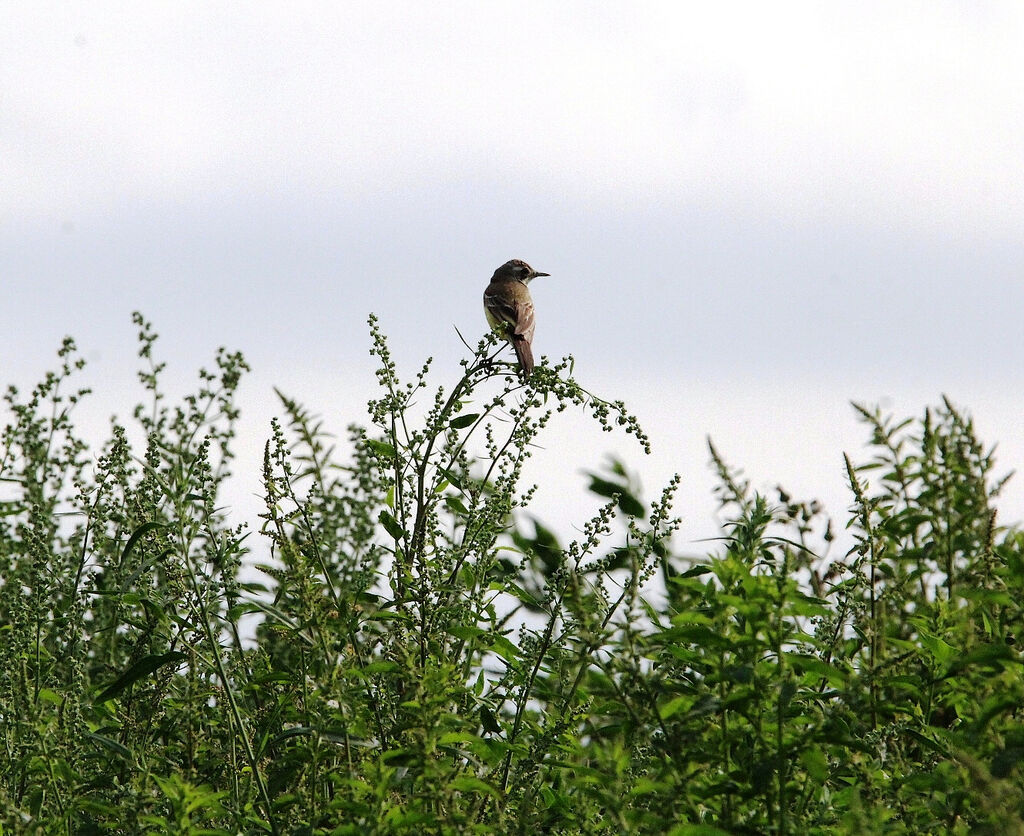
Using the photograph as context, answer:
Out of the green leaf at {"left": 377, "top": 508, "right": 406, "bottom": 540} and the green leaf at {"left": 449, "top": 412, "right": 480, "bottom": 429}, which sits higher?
the green leaf at {"left": 449, "top": 412, "right": 480, "bottom": 429}

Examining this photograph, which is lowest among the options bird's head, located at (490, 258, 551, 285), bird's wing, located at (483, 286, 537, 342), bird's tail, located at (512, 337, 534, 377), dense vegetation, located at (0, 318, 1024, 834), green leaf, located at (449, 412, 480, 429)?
dense vegetation, located at (0, 318, 1024, 834)

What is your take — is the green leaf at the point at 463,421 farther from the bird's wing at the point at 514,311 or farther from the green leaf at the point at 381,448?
the bird's wing at the point at 514,311

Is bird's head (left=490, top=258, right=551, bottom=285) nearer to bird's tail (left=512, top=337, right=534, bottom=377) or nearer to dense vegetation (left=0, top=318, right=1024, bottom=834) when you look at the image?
bird's tail (left=512, top=337, right=534, bottom=377)

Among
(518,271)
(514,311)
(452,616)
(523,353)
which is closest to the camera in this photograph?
(452,616)

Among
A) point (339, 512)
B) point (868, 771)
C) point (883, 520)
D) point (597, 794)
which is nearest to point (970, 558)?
point (883, 520)

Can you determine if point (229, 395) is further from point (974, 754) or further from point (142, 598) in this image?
point (974, 754)

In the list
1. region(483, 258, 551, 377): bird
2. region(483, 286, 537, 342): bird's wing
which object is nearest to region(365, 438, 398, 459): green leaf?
region(483, 258, 551, 377): bird

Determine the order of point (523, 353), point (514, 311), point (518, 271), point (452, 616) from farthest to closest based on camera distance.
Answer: point (518, 271), point (514, 311), point (523, 353), point (452, 616)

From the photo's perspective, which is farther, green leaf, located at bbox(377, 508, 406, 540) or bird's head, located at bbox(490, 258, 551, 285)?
bird's head, located at bbox(490, 258, 551, 285)

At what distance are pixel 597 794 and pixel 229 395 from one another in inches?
102

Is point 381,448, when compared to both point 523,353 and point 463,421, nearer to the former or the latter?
point 463,421

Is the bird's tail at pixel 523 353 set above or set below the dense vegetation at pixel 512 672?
above

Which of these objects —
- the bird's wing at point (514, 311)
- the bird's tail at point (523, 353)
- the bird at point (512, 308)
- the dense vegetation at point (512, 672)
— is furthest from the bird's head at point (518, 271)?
the dense vegetation at point (512, 672)

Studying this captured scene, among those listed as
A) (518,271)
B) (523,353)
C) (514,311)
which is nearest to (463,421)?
(523,353)
